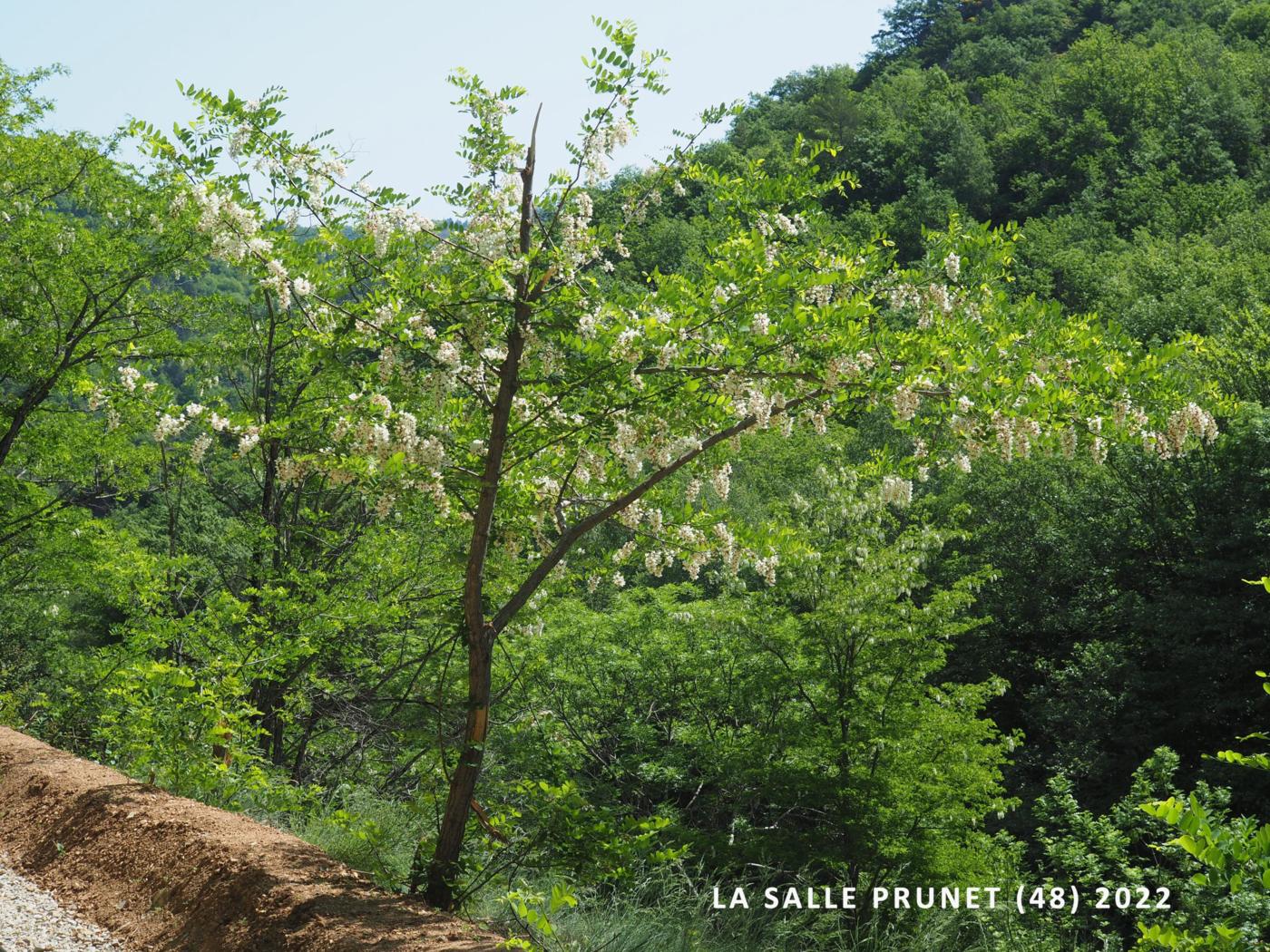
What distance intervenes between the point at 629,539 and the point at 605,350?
965cm

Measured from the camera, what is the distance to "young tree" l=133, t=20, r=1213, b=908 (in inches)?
191

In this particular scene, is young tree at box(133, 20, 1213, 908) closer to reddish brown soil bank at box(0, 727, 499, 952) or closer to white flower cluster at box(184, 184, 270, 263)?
white flower cluster at box(184, 184, 270, 263)

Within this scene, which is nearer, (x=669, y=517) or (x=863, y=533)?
(x=669, y=517)

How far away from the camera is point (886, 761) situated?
11.4 m

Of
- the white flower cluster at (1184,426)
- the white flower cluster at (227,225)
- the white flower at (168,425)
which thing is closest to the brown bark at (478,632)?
the white flower cluster at (227,225)

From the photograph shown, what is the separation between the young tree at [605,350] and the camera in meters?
4.86

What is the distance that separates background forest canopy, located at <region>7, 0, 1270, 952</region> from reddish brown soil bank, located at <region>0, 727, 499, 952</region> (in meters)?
0.41

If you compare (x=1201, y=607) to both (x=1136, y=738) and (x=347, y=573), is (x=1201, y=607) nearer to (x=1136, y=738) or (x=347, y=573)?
(x=1136, y=738)

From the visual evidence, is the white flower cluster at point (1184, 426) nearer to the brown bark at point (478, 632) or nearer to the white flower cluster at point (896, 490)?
the white flower cluster at point (896, 490)

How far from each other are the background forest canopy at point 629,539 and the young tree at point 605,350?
0.03 m

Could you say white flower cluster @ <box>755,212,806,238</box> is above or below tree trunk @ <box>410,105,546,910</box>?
above

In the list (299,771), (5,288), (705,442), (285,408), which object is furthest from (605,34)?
(5,288)

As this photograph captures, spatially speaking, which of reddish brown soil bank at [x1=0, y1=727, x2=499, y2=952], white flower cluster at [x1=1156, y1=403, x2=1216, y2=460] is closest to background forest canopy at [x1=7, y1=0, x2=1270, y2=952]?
white flower cluster at [x1=1156, y1=403, x2=1216, y2=460]

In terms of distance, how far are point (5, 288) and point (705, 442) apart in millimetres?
11543
